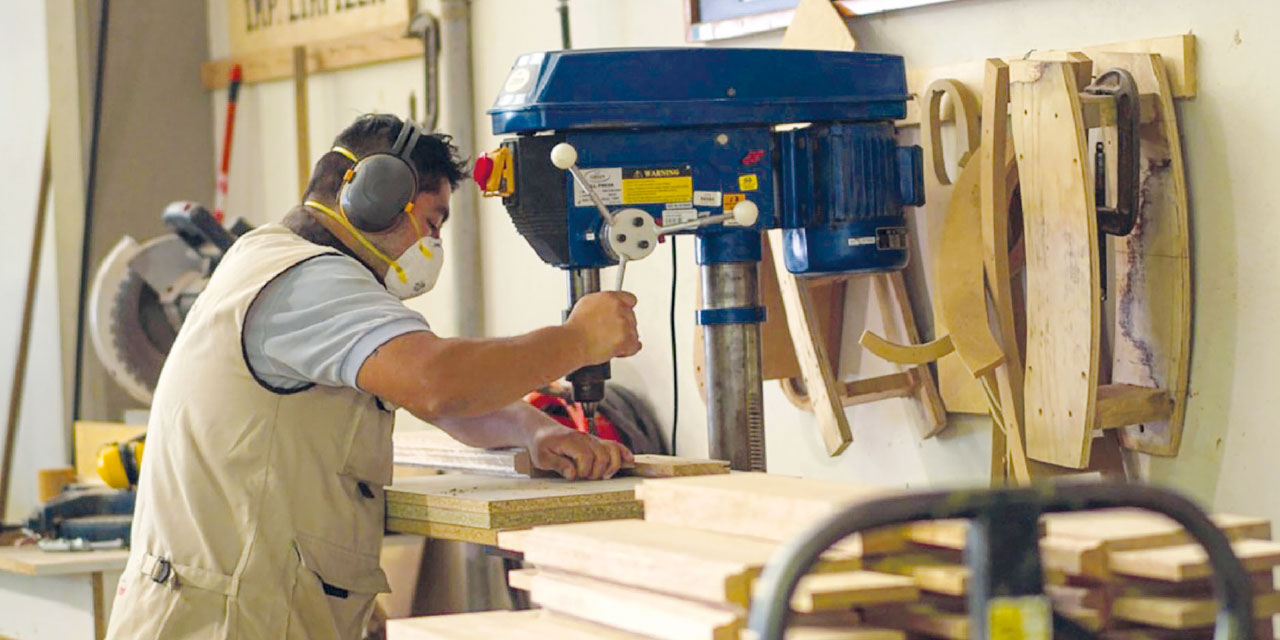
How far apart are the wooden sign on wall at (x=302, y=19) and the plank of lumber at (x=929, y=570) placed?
116 inches

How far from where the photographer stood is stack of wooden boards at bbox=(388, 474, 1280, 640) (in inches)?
51.1

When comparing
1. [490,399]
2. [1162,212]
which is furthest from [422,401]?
[1162,212]

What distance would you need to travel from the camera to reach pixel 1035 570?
3.78ft

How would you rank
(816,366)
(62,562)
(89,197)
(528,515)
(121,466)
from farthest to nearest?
1. (89,197)
2. (121,466)
3. (62,562)
4. (816,366)
5. (528,515)

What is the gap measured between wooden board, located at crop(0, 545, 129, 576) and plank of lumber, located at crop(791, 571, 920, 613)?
200 centimetres

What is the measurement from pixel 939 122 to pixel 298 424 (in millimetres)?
1114

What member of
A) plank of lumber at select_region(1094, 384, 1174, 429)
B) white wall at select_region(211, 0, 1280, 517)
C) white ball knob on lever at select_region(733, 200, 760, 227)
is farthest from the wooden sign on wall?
plank of lumber at select_region(1094, 384, 1174, 429)

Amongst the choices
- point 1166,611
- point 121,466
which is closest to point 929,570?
point 1166,611

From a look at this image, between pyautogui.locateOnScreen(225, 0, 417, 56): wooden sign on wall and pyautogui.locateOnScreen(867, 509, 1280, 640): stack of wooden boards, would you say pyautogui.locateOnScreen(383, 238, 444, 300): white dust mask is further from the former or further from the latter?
pyautogui.locateOnScreen(225, 0, 417, 56): wooden sign on wall

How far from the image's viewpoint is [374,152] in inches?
97.6

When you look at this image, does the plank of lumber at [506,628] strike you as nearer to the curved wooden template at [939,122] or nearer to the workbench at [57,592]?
the curved wooden template at [939,122]

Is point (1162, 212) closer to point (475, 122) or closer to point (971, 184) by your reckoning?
point (971, 184)

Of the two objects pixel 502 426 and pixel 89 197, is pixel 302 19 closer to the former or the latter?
pixel 89 197

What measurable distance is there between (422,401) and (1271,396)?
3.90 feet
